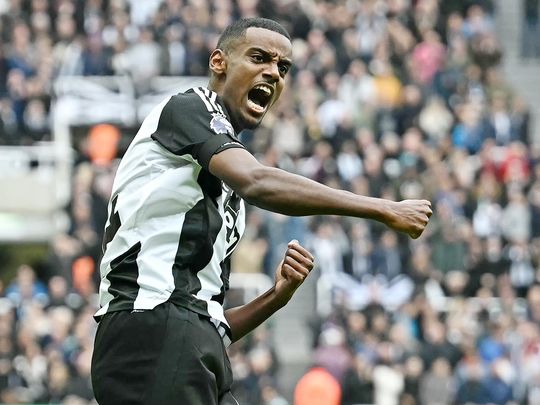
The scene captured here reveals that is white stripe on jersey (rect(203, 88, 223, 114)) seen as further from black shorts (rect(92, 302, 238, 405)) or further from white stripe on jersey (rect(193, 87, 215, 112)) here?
black shorts (rect(92, 302, 238, 405))

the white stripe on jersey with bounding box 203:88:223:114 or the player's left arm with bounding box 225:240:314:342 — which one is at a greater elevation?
the white stripe on jersey with bounding box 203:88:223:114

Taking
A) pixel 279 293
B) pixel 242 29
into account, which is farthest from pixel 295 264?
pixel 242 29

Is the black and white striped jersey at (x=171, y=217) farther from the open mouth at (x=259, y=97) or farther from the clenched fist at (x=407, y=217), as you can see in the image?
the clenched fist at (x=407, y=217)

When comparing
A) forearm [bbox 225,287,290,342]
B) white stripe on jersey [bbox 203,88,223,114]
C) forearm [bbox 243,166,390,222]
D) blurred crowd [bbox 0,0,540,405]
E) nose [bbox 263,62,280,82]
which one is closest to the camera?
forearm [bbox 243,166,390,222]

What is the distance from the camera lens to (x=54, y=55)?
813 inches

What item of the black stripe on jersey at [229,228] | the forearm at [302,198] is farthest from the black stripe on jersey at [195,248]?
the forearm at [302,198]

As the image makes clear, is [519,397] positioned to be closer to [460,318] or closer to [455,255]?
[460,318]

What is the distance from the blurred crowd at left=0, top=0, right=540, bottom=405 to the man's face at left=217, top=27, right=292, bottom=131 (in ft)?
32.5

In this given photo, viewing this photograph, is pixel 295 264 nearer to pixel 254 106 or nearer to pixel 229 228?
pixel 229 228

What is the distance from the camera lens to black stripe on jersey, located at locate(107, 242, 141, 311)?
5.59 meters

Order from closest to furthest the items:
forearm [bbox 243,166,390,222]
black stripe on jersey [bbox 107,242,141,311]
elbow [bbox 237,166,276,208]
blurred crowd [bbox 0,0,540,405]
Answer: forearm [bbox 243,166,390,222] → elbow [bbox 237,166,276,208] → black stripe on jersey [bbox 107,242,141,311] → blurred crowd [bbox 0,0,540,405]

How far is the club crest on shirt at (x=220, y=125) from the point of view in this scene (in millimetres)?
5527

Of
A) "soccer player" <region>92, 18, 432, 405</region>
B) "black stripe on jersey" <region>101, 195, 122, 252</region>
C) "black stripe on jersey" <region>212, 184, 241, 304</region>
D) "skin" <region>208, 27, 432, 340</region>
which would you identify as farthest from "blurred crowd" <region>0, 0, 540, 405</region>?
"soccer player" <region>92, 18, 432, 405</region>

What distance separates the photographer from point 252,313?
248 inches
